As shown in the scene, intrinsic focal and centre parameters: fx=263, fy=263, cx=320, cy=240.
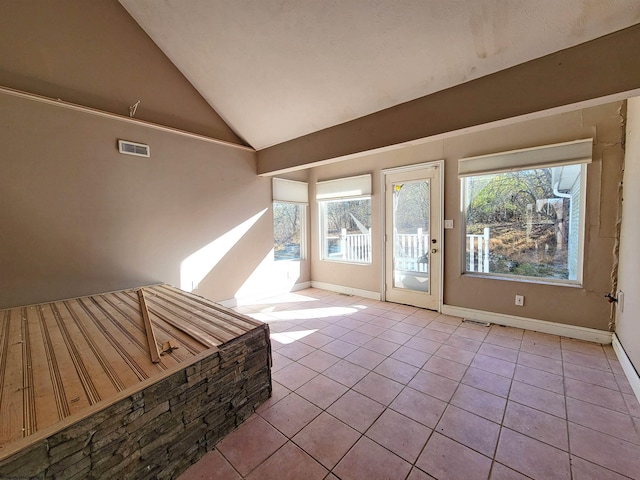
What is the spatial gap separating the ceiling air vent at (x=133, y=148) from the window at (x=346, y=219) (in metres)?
2.66

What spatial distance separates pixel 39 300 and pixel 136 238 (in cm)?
91

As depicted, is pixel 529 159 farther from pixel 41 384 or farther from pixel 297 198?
pixel 41 384

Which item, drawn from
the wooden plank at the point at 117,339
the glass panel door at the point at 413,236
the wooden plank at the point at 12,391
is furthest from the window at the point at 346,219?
the wooden plank at the point at 12,391

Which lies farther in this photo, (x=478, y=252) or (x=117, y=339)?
(x=478, y=252)

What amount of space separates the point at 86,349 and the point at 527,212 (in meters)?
4.17

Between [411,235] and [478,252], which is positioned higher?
[411,235]

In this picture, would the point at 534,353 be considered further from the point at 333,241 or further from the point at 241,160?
the point at 241,160

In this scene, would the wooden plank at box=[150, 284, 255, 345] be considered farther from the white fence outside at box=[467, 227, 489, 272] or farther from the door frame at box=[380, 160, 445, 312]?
the white fence outside at box=[467, 227, 489, 272]

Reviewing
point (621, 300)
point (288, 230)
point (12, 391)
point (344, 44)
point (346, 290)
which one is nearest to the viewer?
point (12, 391)

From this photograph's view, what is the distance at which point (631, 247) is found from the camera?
217 centimetres

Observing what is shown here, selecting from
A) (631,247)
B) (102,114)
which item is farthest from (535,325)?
(102,114)

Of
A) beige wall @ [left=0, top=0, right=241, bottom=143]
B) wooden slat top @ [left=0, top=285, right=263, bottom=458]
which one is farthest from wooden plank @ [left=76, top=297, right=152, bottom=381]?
beige wall @ [left=0, top=0, right=241, bottom=143]

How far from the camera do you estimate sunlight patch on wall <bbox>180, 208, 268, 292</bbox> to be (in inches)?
131

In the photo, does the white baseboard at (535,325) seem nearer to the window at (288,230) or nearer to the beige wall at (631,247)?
the beige wall at (631,247)
